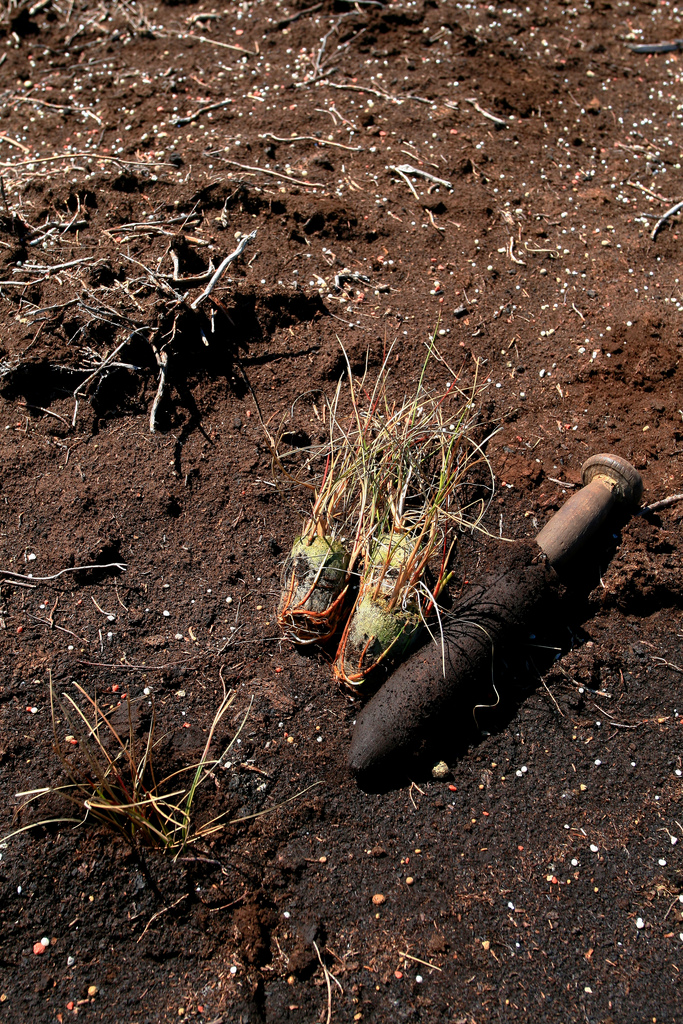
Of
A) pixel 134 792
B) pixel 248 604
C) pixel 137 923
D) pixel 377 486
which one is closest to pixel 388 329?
pixel 377 486

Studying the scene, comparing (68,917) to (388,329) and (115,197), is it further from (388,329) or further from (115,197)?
(115,197)

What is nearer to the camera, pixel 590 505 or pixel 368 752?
pixel 368 752

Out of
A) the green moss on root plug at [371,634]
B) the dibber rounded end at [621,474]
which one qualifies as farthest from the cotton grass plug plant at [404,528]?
the dibber rounded end at [621,474]

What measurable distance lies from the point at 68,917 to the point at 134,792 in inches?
17.6

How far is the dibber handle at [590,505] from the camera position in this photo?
8.06 feet

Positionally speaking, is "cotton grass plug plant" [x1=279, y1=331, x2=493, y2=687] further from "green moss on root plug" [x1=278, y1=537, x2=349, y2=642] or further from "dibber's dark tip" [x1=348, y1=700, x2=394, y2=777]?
"dibber's dark tip" [x1=348, y1=700, x2=394, y2=777]

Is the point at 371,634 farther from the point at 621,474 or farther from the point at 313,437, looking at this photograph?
the point at 621,474

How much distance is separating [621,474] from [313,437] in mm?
1282

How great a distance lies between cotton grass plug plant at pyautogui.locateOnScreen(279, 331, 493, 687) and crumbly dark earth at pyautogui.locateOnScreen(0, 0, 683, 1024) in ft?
0.57

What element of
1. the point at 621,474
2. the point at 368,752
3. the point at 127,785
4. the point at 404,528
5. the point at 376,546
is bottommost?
the point at 127,785

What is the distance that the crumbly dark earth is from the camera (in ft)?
6.56

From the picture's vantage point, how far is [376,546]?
2441 millimetres

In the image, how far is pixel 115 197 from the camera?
11.3 ft

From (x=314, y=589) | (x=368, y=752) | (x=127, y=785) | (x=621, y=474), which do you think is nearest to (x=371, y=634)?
(x=314, y=589)
